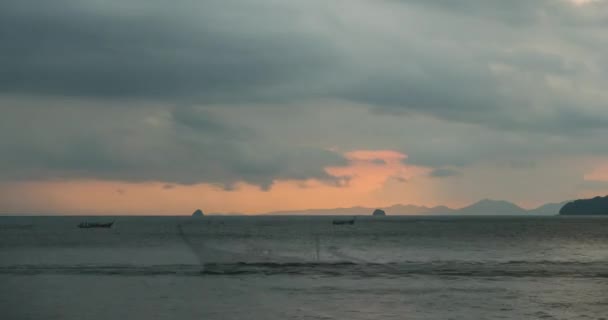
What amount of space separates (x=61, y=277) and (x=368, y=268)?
101 feet

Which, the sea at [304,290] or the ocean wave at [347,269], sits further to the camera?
the ocean wave at [347,269]

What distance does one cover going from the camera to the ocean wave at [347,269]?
62.2 meters

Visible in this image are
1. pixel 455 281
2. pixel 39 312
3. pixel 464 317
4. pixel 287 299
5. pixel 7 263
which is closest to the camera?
pixel 464 317

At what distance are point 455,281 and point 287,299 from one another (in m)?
18.3

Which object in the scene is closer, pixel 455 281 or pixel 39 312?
pixel 39 312

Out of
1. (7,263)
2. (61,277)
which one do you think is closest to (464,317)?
(61,277)

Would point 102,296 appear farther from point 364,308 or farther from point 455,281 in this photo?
point 455,281

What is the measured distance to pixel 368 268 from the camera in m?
69.0

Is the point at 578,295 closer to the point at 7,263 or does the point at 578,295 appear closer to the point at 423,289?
the point at 423,289

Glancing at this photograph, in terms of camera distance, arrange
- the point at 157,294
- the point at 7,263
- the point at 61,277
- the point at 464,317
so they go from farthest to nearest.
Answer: the point at 7,263 < the point at 61,277 < the point at 157,294 < the point at 464,317

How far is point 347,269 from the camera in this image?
67.4 m

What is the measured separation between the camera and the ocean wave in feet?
204

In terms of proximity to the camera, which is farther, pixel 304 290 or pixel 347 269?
pixel 347 269

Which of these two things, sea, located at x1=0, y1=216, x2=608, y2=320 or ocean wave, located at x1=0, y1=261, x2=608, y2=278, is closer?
sea, located at x1=0, y1=216, x2=608, y2=320
